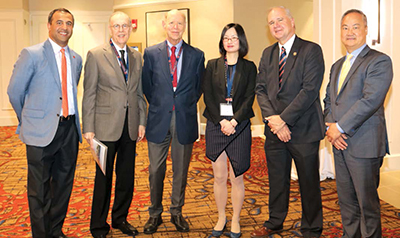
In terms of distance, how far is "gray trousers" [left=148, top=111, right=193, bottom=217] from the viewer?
3148 millimetres

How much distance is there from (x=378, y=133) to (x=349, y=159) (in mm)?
265

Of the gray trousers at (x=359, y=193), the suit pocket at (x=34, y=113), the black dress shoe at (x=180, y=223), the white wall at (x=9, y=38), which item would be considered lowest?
the black dress shoe at (x=180, y=223)

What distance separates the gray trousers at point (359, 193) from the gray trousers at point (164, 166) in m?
1.27

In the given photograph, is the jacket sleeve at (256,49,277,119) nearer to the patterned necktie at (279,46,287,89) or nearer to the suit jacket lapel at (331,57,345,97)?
the patterned necktie at (279,46,287,89)

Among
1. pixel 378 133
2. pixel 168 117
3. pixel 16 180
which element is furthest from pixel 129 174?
pixel 16 180

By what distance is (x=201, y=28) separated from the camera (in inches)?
305

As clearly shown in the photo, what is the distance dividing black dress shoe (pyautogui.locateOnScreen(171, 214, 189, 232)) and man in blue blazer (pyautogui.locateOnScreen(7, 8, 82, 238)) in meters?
1.02

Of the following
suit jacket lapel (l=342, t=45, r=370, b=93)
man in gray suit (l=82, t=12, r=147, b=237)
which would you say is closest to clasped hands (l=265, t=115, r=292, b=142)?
suit jacket lapel (l=342, t=45, r=370, b=93)

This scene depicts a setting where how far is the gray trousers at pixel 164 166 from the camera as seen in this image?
3.15 m

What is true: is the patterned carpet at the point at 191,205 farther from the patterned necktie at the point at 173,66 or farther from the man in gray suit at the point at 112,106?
the patterned necktie at the point at 173,66

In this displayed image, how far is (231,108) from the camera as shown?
9.69ft

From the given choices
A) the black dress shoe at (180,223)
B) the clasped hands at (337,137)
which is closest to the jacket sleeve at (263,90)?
the clasped hands at (337,137)

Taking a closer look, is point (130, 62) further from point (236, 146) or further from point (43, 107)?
point (236, 146)

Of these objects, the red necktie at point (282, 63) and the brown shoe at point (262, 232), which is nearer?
the red necktie at point (282, 63)
